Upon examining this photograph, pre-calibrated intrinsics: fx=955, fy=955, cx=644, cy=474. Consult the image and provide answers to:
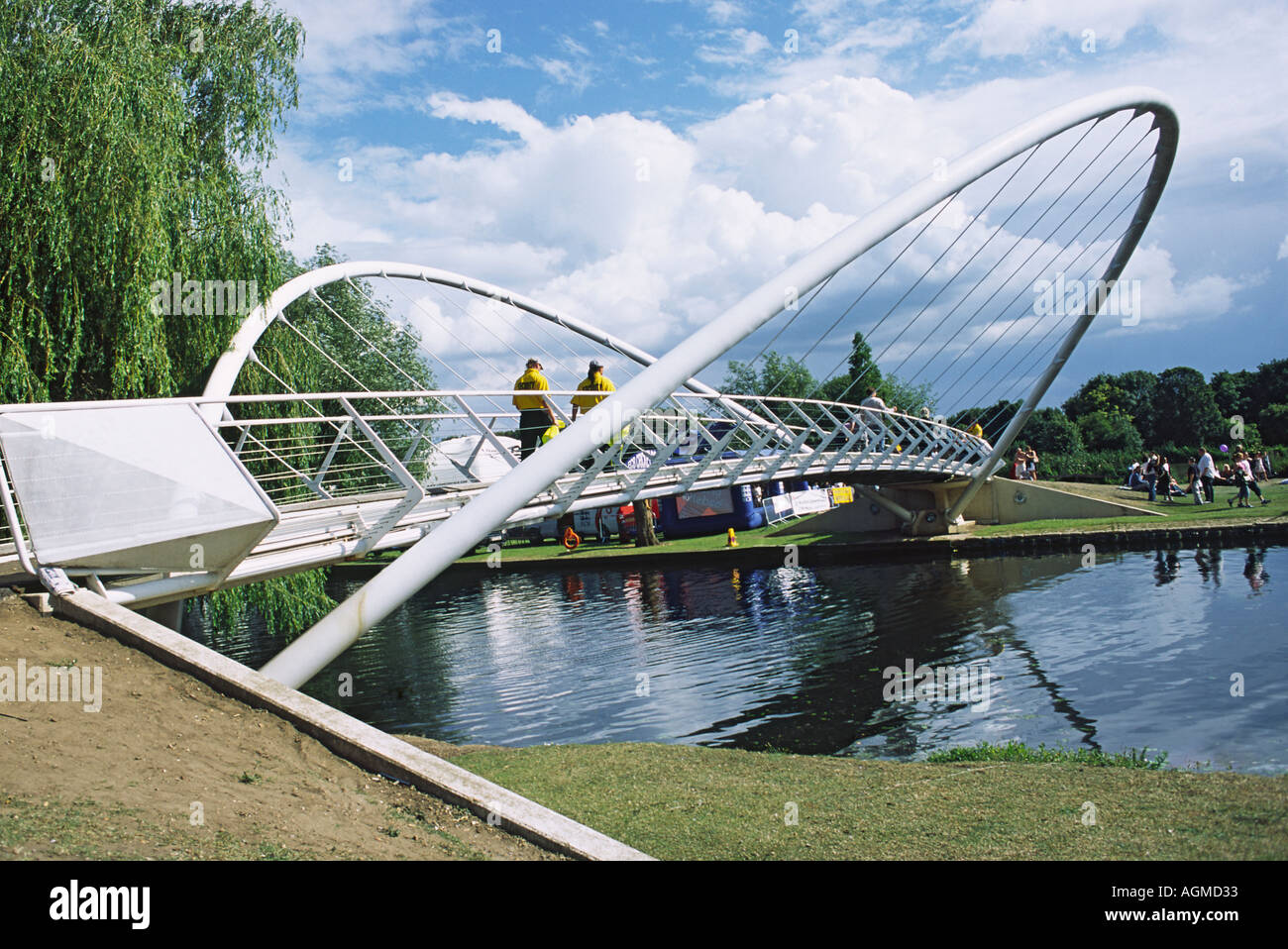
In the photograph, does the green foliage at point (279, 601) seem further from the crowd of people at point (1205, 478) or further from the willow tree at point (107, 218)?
the crowd of people at point (1205, 478)

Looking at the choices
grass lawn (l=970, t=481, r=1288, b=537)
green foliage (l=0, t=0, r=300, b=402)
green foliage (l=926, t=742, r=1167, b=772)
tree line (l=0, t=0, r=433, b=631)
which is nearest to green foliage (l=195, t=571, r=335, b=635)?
tree line (l=0, t=0, r=433, b=631)

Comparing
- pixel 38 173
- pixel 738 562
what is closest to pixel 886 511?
pixel 738 562

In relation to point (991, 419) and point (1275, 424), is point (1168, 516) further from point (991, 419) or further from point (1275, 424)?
point (1275, 424)

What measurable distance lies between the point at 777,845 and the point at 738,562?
76.1ft

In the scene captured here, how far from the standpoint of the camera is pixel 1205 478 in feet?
91.1

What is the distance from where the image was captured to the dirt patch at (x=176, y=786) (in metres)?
4.38

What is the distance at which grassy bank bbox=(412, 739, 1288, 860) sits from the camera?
5.26 metres

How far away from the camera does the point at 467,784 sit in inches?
217

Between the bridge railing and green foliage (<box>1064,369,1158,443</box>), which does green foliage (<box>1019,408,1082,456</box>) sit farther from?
the bridge railing

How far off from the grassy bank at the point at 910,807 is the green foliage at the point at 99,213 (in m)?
7.79

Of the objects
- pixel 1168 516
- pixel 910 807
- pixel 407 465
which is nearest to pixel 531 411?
pixel 407 465

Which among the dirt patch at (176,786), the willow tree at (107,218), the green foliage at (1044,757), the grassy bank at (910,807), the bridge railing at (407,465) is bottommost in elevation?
the green foliage at (1044,757)

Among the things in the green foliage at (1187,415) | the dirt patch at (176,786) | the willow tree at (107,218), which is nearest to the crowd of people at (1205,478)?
the willow tree at (107,218)

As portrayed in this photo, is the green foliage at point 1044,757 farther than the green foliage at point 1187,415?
No
